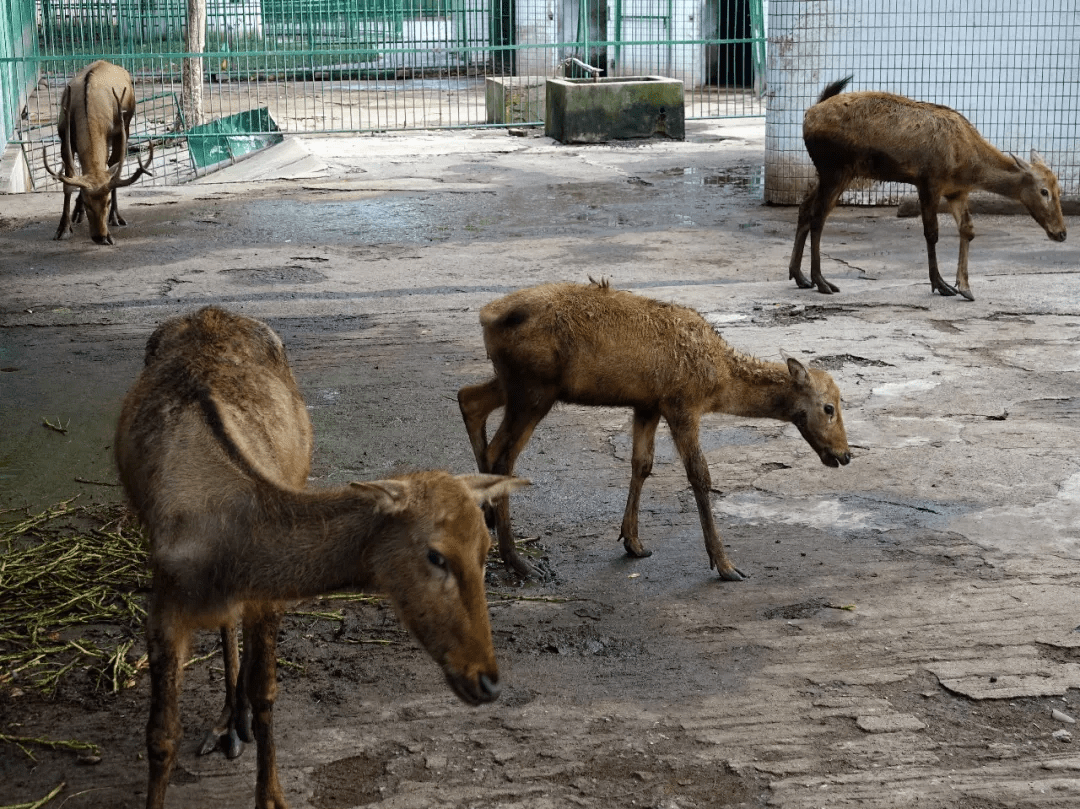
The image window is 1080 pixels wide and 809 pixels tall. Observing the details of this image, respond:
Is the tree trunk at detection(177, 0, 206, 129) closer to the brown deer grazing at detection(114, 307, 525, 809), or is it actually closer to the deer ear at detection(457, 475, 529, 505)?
the brown deer grazing at detection(114, 307, 525, 809)

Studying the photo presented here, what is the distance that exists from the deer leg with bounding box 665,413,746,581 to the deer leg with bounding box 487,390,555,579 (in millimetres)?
580

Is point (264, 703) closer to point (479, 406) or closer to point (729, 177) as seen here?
point (479, 406)

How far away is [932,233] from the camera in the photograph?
1020 cm

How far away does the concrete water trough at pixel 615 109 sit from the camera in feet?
62.6

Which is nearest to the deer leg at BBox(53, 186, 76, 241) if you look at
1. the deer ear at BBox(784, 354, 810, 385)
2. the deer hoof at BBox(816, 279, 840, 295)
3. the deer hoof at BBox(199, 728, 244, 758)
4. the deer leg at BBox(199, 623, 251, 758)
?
the deer hoof at BBox(816, 279, 840, 295)

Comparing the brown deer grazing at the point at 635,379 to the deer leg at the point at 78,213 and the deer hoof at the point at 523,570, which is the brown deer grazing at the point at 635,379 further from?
the deer leg at the point at 78,213

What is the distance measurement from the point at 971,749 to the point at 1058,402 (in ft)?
12.9

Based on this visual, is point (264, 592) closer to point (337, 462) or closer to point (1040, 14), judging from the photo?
point (337, 462)

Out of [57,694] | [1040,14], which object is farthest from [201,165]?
[57,694]

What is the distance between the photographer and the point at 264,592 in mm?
3455

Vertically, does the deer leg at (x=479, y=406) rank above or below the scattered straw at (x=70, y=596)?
above

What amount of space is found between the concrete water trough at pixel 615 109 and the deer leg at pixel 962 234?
896cm

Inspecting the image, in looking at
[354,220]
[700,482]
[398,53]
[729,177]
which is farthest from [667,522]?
[398,53]

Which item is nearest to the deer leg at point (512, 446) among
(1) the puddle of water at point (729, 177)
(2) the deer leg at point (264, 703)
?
(2) the deer leg at point (264, 703)
